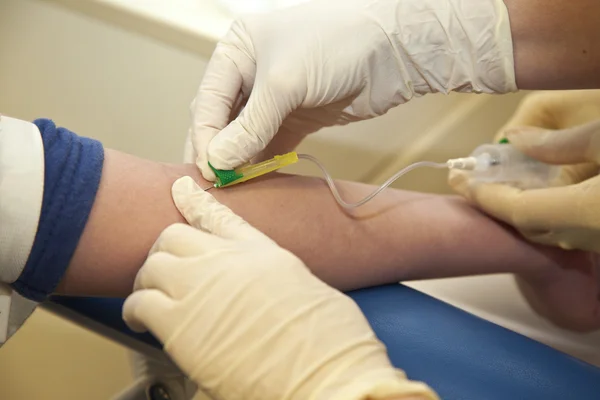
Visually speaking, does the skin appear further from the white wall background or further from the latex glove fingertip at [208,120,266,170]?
the white wall background

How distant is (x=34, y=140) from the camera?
1.99ft

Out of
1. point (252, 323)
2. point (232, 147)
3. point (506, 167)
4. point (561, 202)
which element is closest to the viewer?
point (252, 323)

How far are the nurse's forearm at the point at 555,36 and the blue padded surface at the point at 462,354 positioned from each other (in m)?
0.39

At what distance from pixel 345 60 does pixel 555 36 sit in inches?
12.3

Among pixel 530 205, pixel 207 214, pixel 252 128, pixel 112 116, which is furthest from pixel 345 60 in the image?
pixel 112 116

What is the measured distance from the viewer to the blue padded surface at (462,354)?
675mm

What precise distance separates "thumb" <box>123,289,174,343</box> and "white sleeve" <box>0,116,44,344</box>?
133 mm

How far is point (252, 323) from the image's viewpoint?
55 cm

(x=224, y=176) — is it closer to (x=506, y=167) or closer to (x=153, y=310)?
(x=153, y=310)

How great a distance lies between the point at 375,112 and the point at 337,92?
10 cm

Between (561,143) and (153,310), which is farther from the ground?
(561,143)

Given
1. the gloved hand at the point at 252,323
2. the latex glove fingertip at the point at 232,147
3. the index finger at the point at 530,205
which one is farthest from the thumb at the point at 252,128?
the index finger at the point at 530,205

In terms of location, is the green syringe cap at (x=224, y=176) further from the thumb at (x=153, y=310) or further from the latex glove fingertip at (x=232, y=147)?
the thumb at (x=153, y=310)

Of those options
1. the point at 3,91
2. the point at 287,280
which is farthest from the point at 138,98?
the point at 287,280
